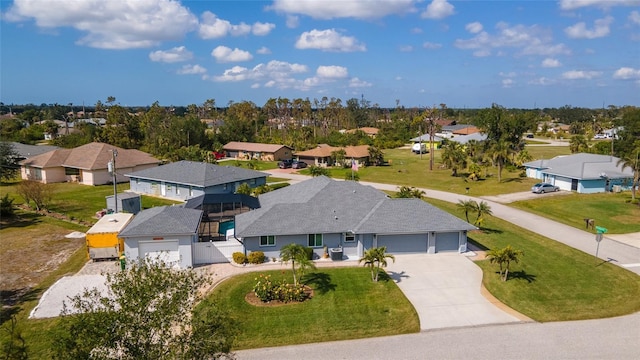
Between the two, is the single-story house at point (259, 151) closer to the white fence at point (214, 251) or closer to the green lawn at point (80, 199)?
the green lawn at point (80, 199)

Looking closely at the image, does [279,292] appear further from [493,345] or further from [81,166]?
[81,166]

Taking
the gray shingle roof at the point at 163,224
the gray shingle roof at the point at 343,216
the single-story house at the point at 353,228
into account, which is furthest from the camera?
the gray shingle roof at the point at 343,216

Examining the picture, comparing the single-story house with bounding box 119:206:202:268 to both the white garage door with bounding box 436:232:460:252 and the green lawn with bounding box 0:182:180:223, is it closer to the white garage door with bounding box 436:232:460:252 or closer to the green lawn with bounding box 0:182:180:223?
the green lawn with bounding box 0:182:180:223

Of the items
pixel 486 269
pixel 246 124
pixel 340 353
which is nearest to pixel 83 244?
pixel 340 353

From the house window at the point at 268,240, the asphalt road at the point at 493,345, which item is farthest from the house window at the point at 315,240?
the asphalt road at the point at 493,345

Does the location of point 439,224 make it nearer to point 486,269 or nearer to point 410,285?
point 486,269

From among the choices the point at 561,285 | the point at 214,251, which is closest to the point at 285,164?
the point at 214,251
